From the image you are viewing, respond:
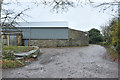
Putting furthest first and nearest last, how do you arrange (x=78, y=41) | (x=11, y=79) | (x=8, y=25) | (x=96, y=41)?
(x=96, y=41) < (x=78, y=41) < (x=8, y=25) < (x=11, y=79)

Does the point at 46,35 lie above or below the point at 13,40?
above

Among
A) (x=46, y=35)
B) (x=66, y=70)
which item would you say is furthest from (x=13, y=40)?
(x=66, y=70)

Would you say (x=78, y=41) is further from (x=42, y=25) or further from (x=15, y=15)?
(x=15, y=15)

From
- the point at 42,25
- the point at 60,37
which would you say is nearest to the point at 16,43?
the point at 42,25

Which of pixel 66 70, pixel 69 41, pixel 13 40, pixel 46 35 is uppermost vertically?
pixel 46 35

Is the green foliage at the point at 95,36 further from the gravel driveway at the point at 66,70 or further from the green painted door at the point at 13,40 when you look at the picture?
the gravel driveway at the point at 66,70

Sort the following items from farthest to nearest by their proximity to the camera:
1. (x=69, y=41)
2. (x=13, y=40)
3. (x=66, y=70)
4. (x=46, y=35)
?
(x=69, y=41) < (x=46, y=35) < (x=13, y=40) < (x=66, y=70)

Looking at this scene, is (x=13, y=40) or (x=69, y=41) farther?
(x=69, y=41)

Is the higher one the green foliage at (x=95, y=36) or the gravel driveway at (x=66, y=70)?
the green foliage at (x=95, y=36)

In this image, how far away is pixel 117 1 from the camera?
4223 mm

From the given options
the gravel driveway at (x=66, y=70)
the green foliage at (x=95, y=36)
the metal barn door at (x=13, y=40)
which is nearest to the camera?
the gravel driveway at (x=66, y=70)

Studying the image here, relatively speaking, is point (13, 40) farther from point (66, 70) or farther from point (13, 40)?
point (66, 70)

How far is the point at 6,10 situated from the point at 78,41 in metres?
14.8

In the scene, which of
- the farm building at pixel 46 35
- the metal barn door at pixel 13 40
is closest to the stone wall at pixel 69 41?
the farm building at pixel 46 35
